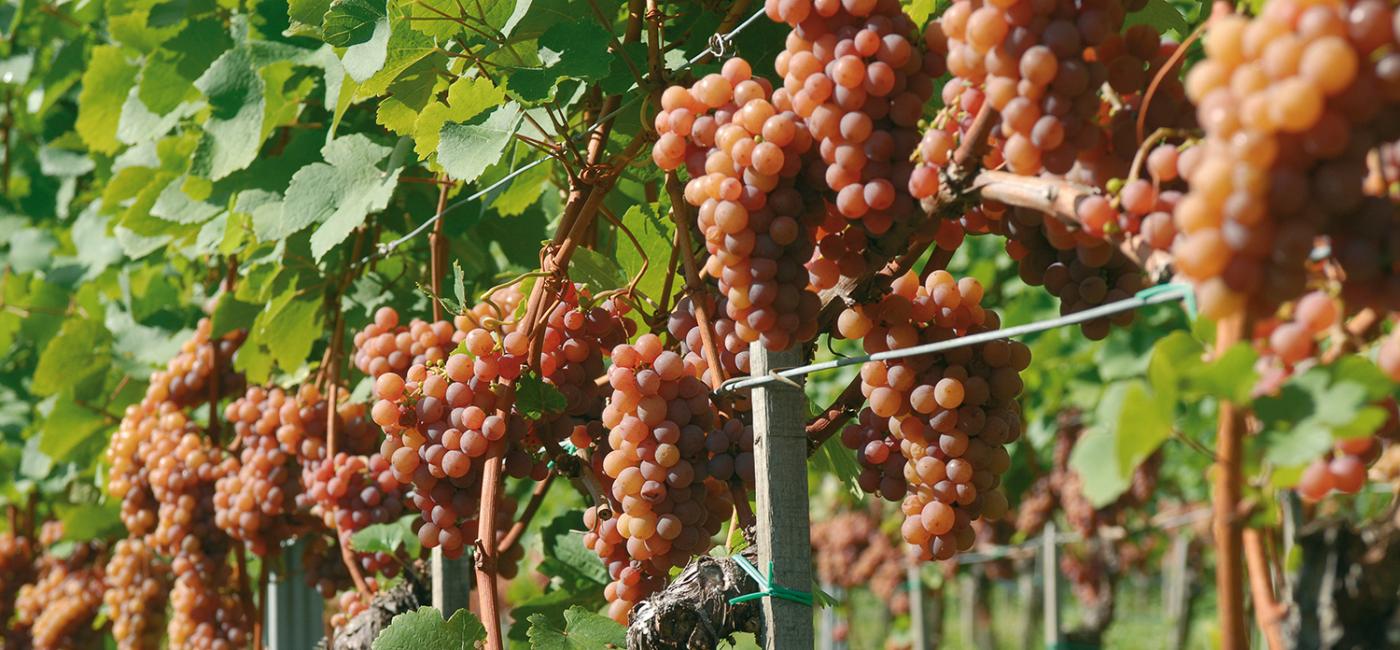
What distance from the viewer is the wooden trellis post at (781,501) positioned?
3.92 ft

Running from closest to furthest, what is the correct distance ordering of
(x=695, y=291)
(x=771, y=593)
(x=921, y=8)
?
(x=771, y=593) → (x=695, y=291) → (x=921, y=8)

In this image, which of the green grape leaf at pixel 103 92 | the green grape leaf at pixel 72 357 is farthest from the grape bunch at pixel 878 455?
the green grape leaf at pixel 72 357

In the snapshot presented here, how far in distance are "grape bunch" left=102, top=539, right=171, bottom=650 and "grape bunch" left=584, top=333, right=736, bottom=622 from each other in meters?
1.93

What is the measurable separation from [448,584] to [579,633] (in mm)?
360

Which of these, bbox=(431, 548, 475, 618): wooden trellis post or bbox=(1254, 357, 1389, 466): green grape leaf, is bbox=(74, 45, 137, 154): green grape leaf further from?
bbox=(1254, 357, 1389, 466): green grape leaf

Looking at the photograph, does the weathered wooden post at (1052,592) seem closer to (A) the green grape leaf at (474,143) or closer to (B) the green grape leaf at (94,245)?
(B) the green grape leaf at (94,245)

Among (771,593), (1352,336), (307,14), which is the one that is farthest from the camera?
(307,14)

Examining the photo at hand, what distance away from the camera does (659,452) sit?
47.8 inches

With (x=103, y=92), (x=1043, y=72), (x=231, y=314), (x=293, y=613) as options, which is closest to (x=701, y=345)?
(x=1043, y=72)

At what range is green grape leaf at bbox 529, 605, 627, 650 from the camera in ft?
4.55

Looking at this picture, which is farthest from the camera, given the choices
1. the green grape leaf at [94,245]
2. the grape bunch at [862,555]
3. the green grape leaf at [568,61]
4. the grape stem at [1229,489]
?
the grape bunch at [862,555]

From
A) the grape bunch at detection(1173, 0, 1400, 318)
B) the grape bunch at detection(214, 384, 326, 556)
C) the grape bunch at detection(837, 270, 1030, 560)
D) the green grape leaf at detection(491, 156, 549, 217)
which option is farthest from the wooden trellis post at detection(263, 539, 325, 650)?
the grape bunch at detection(1173, 0, 1400, 318)

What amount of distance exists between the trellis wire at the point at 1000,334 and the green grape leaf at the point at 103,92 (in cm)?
196

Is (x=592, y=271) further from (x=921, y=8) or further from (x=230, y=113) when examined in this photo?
(x=230, y=113)
